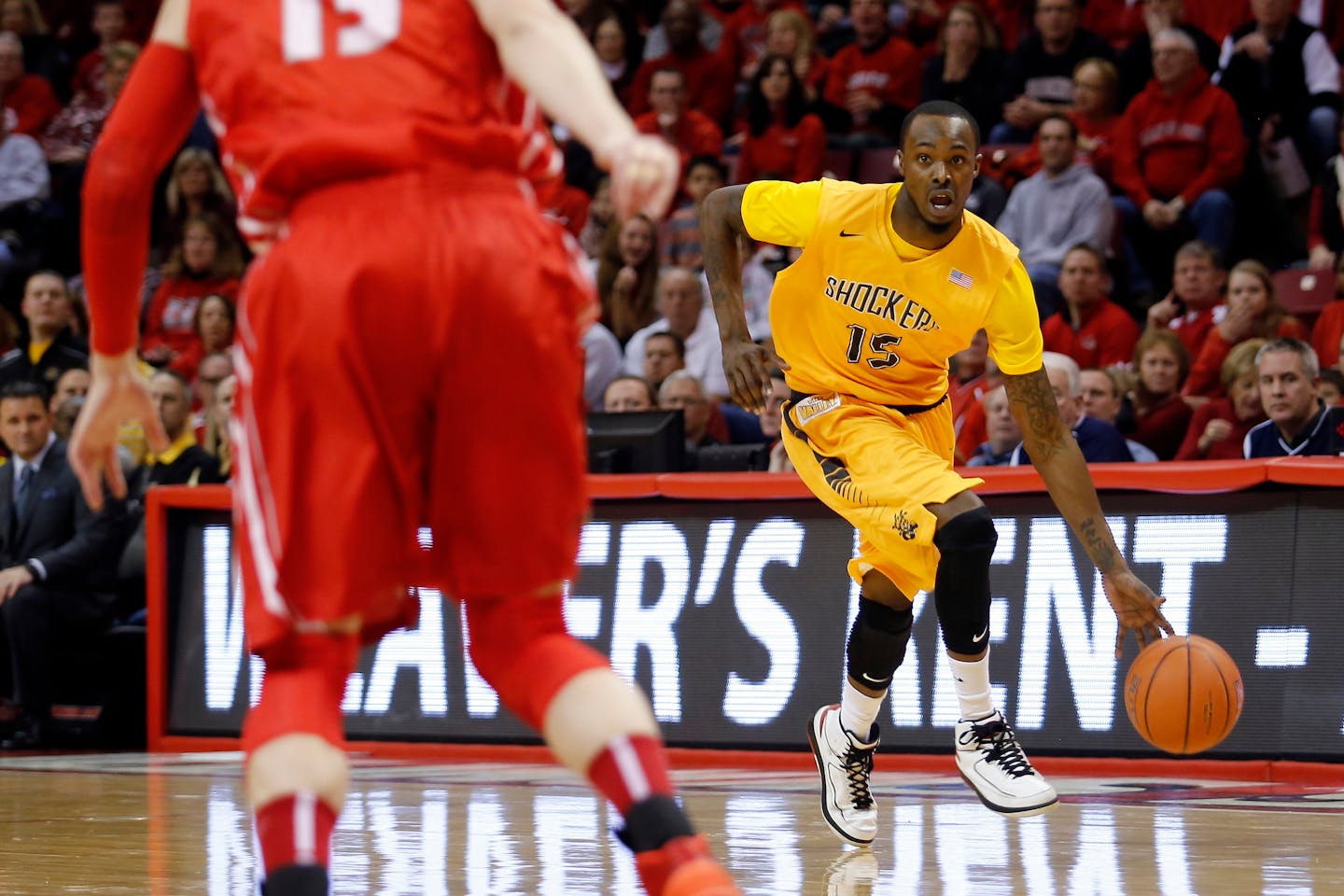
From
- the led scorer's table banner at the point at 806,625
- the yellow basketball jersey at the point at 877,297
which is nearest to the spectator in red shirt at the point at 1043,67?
the led scorer's table banner at the point at 806,625

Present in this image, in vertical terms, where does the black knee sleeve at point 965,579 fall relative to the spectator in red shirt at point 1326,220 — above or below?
below

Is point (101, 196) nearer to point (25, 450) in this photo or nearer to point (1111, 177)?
point (25, 450)

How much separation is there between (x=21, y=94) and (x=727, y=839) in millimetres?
12837

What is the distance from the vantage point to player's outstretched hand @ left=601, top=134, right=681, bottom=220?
2648 millimetres

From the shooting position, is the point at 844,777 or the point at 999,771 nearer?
the point at 999,771

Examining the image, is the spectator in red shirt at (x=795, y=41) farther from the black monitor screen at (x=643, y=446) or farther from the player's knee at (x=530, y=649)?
the player's knee at (x=530, y=649)

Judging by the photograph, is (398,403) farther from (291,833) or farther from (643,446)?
(643,446)

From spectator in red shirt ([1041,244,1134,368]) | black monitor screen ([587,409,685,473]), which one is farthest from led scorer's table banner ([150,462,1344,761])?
spectator in red shirt ([1041,244,1134,368])

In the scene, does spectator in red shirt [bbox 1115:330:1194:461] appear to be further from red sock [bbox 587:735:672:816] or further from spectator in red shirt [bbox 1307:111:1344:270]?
red sock [bbox 587:735:672:816]

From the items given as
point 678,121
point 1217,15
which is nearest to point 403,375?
point 678,121

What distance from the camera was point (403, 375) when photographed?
281cm

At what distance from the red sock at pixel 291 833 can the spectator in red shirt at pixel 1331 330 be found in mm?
8302

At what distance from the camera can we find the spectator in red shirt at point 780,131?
43.2ft

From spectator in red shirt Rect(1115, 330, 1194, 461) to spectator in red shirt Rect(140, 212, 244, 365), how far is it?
258 inches
